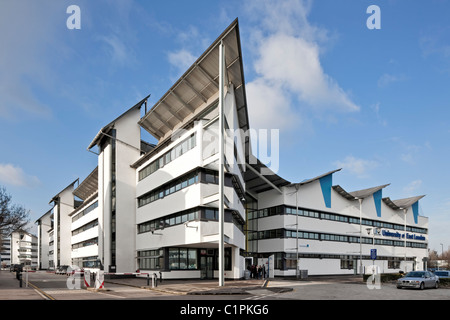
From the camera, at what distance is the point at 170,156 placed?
3981 centimetres

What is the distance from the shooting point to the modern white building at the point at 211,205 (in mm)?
34250

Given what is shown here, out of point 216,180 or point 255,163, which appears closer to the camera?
point 216,180

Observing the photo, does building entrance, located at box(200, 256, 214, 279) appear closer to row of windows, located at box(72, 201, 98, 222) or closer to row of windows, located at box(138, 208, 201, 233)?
row of windows, located at box(138, 208, 201, 233)

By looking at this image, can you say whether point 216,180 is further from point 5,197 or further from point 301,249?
point 301,249

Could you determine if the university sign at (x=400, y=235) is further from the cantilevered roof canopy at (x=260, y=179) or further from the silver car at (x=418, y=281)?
the silver car at (x=418, y=281)

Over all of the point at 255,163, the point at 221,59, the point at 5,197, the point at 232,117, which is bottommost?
the point at 5,197

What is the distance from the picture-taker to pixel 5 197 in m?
36.0

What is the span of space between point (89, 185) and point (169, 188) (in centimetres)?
4288

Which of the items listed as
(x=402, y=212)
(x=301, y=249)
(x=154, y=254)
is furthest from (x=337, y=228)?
(x=154, y=254)

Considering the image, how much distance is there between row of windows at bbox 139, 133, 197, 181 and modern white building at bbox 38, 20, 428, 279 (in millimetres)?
122

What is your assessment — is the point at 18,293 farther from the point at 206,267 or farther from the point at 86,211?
the point at 86,211

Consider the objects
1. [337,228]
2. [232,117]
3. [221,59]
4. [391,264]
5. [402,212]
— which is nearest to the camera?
[221,59]

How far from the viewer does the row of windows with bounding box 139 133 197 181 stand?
35.7 meters

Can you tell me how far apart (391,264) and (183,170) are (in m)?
45.9
